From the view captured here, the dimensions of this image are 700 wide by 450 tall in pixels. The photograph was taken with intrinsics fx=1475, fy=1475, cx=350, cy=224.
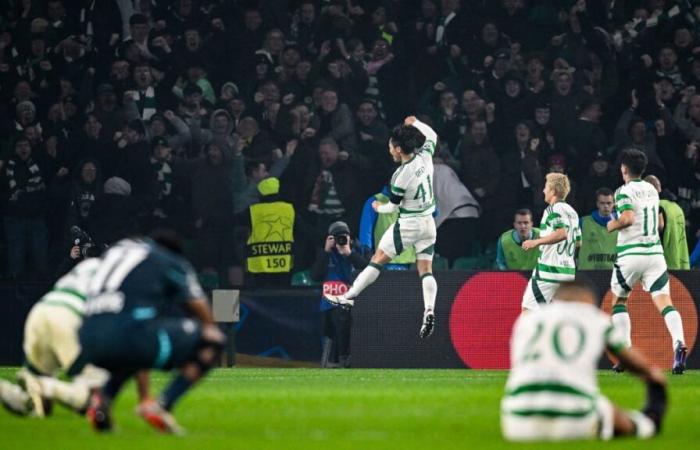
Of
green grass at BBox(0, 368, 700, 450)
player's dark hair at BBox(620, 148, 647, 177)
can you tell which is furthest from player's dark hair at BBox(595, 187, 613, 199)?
green grass at BBox(0, 368, 700, 450)

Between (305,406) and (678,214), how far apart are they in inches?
332

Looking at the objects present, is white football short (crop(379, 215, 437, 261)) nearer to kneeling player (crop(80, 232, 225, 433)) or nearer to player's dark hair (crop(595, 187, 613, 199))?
player's dark hair (crop(595, 187, 613, 199))

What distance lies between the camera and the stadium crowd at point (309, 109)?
67.9ft

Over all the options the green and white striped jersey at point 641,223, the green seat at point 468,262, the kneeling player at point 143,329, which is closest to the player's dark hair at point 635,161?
the green and white striped jersey at point 641,223

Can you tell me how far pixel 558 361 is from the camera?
8148mm

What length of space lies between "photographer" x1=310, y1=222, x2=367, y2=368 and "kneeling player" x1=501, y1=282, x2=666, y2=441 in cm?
1049

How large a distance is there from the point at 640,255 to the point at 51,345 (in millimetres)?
7986

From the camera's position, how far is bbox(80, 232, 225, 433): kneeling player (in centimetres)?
862

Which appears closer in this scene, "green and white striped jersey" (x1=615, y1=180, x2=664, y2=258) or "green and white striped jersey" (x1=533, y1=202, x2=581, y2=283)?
"green and white striped jersey" (x1=615, y1=180, x2=664, y2=258)

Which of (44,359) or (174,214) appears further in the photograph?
(174,214)

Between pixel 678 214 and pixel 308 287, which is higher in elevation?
pixel 678 214

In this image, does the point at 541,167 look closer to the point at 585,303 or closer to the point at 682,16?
the point at 682,16

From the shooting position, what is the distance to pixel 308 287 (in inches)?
760

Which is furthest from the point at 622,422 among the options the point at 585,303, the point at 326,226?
the point at 326,226
